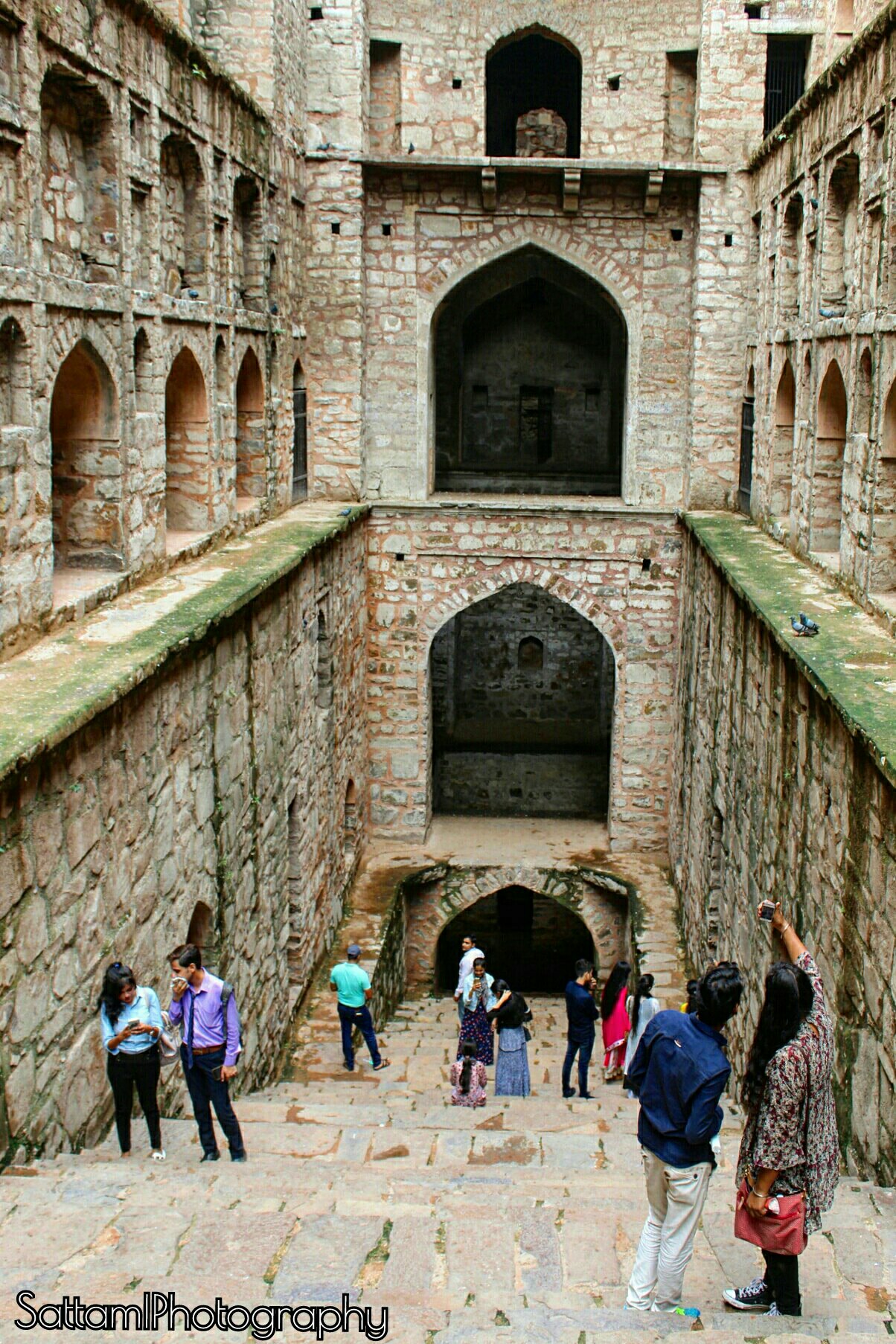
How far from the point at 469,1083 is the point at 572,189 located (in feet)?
27.2

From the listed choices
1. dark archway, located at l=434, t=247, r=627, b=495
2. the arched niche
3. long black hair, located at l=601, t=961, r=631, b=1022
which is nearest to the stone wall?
dark archway, located at l=434, t=247, r=627, b=495

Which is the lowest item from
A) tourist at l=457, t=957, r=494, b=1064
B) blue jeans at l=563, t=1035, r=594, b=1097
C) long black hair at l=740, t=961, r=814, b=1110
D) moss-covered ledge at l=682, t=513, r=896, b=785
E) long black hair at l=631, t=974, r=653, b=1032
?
blue jeans at l=563, t=1035, r=594, b=1097

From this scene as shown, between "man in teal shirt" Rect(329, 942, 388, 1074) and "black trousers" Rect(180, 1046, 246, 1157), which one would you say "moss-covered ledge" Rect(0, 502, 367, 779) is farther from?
"man in teal shirt" Rect(329, 942, 388, 1074)

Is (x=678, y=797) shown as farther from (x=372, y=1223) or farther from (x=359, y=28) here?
(x=372, y=1223)

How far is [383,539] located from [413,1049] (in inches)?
201

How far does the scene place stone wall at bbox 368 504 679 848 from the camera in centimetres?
1305

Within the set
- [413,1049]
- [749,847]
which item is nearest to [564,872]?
[413,1049]

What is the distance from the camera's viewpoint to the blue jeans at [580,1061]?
909 centimetres

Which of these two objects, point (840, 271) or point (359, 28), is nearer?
point (840, 271)

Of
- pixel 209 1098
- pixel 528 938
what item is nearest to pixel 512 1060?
pixel 209 1098

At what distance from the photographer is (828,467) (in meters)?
9.03

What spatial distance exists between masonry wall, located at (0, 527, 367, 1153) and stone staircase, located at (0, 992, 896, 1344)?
0.51 meters

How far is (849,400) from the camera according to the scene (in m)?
8.10

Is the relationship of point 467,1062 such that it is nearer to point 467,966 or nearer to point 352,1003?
point 467,966
